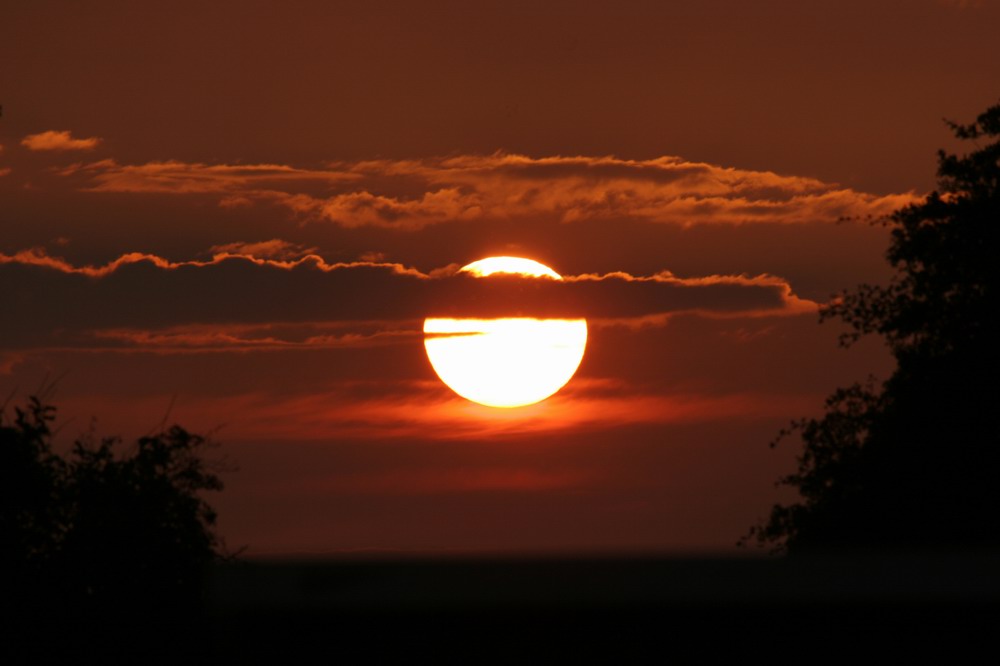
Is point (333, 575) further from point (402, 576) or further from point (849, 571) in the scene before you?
point (849, 571)

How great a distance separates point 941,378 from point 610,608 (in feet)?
62.8

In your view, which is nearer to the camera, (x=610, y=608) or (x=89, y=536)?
(x=610, y=608)

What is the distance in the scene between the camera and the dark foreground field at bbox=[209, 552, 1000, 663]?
48.4 ft

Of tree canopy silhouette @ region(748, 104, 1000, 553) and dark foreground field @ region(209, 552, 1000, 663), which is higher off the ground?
tree canopy silhouette @ region(748, 104, 1000, 553)

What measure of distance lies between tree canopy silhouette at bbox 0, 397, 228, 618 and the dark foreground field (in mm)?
9440

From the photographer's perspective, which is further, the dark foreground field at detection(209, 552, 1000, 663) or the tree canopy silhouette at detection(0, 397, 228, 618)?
the tree canopy silhouette at detection(0, 397, 228, 618)

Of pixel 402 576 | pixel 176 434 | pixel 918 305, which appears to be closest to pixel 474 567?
pixel 402 576

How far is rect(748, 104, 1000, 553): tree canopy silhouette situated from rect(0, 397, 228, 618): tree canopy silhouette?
1538cm

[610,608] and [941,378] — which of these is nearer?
[610,608]

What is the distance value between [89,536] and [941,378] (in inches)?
719

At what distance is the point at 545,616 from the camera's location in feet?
49.1

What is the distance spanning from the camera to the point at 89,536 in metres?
27.0

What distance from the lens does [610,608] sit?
1484cm

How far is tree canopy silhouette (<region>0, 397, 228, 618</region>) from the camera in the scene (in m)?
25.4
